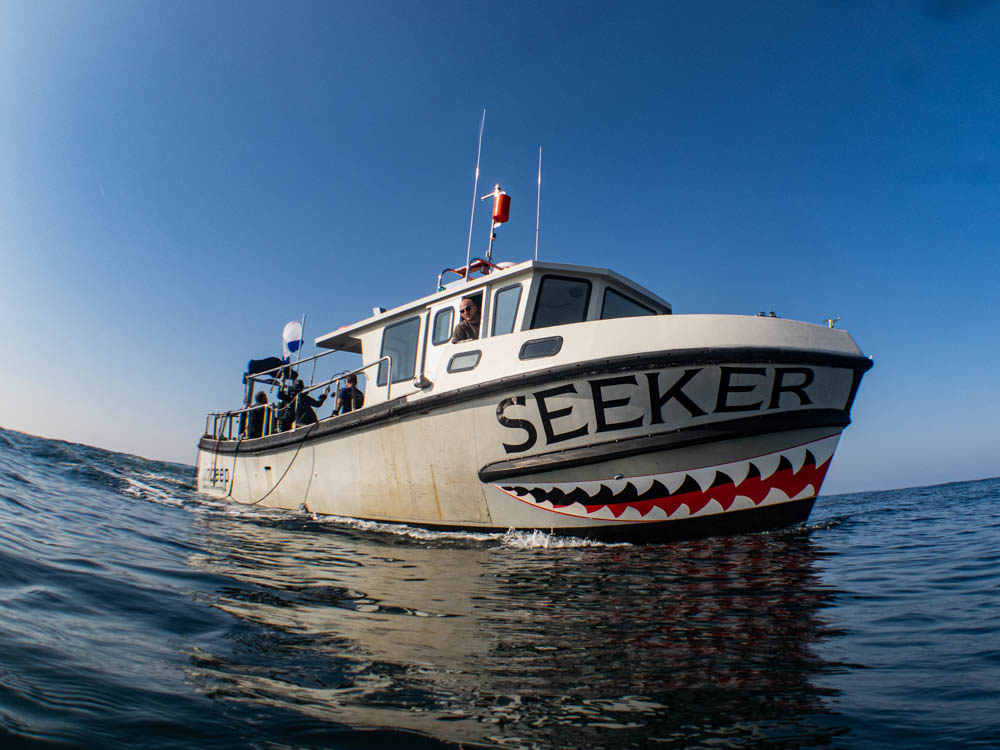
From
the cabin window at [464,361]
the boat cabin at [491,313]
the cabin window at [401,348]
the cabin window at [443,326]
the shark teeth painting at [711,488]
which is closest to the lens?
the shark teeth painting at [711,488]

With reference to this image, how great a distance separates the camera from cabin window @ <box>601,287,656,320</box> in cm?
621

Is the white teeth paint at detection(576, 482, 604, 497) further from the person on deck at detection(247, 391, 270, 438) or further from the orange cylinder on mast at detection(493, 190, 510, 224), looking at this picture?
the person on deck at detection(247, 391, 270, 438)

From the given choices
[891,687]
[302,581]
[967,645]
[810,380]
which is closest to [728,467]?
[810,380]

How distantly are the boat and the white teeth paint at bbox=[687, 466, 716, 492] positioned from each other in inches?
0.4

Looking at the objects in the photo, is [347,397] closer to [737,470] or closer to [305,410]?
[305,410]

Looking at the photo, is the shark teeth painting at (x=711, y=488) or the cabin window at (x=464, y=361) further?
the cabin window at (x=464, y=361)

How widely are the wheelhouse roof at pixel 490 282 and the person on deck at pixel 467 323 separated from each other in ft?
0.54

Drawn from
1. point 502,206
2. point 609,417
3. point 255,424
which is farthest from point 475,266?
point 255,424

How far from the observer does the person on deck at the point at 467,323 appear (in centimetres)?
618

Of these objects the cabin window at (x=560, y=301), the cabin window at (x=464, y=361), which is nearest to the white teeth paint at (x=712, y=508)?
the cabin window at (x=560, y=301)

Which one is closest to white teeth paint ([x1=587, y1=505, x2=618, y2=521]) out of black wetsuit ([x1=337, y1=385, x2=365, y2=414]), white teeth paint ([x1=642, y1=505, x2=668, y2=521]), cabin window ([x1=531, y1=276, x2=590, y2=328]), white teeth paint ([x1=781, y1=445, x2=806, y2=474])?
white teeth paint ([x1=642, y1=505, x2=668, y2=521])

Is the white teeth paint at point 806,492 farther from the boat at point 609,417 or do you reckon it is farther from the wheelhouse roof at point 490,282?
the wheelhouse roof at point 490,282

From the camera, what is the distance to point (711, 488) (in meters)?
4.79

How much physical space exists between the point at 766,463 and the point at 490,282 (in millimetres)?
3440
